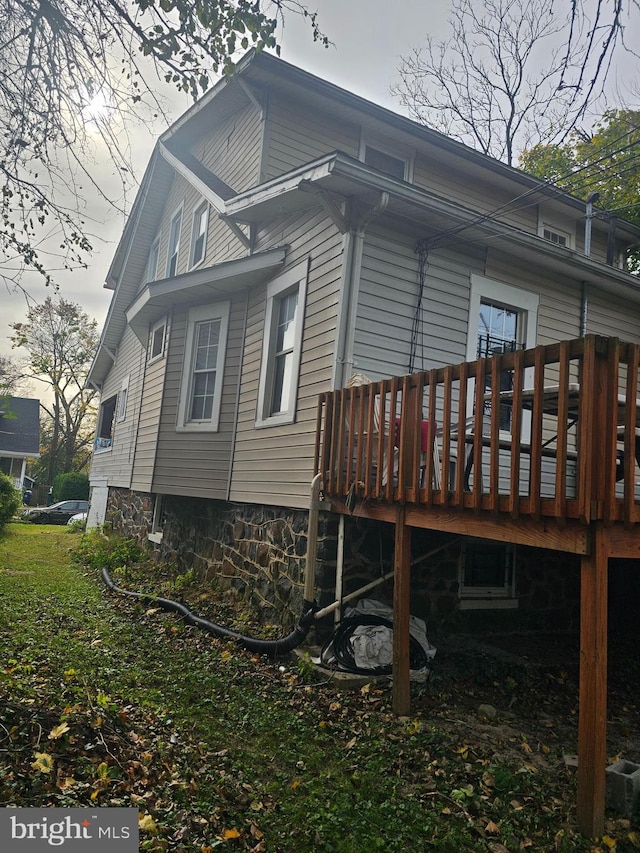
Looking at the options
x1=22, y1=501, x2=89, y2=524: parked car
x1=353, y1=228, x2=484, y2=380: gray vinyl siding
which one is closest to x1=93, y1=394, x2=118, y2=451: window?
x1=22, y1=501, x2=89, y2=524: parked car

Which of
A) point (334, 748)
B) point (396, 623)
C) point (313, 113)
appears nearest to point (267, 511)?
point (396, 623)

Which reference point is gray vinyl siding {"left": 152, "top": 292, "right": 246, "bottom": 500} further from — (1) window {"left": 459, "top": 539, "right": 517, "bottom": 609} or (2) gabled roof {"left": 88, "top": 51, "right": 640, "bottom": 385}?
(1) window {"left": 459, "top": 539, "right": 517, "bottom": 609}

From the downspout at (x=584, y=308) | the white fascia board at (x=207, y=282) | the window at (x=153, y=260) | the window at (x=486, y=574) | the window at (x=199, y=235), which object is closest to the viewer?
the window at (x=486, y=574)

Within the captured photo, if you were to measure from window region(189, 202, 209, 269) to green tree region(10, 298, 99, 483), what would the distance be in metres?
21.2

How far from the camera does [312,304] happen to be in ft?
23.2

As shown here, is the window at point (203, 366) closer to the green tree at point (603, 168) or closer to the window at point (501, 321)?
the window at point (501, 321)

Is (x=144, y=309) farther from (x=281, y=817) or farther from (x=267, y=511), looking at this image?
(x=281, y=817)

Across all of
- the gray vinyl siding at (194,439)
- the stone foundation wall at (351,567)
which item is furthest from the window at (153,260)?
the stone foundation wall at (351,567)

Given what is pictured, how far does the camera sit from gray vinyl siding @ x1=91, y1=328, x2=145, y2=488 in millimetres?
12539

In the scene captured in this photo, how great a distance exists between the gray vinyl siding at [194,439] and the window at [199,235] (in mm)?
1704

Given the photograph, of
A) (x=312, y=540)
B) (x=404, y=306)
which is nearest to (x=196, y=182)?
(x=404, y=306)

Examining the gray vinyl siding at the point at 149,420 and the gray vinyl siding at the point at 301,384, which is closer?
the gray vinyl siding at the point at 301,384

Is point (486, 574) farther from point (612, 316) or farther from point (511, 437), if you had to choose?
point (612, 316)

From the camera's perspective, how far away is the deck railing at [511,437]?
333 cm
